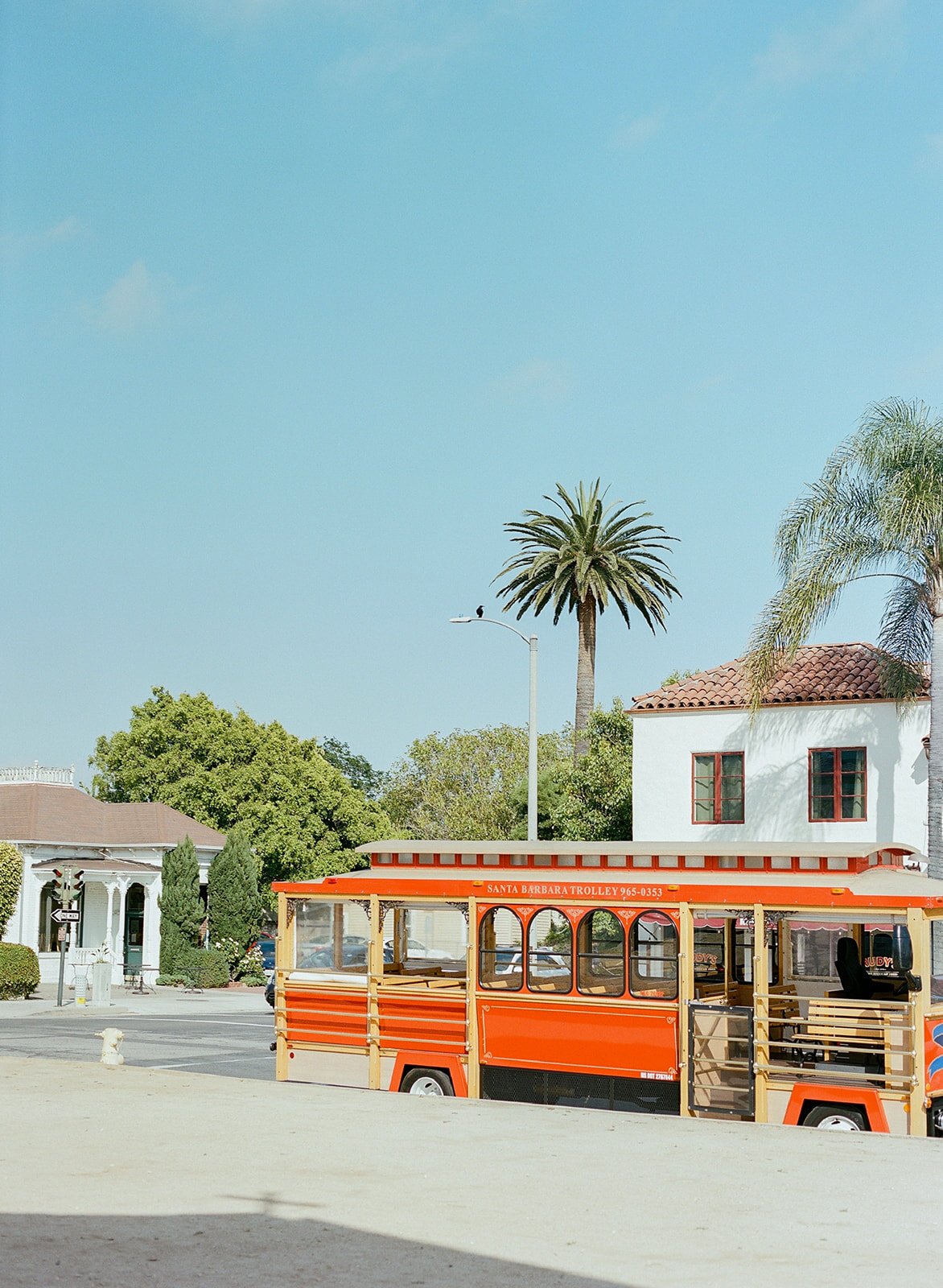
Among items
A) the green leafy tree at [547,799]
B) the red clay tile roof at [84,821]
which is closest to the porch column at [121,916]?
the red clay tile roof at [84,821]

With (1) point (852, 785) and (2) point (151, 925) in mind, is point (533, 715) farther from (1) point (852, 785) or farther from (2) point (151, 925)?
(2) point (151, 925)

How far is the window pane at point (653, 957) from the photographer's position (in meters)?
14.8

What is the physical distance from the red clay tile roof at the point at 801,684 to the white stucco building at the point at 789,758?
0.12 feet

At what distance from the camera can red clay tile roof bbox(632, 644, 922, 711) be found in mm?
32812

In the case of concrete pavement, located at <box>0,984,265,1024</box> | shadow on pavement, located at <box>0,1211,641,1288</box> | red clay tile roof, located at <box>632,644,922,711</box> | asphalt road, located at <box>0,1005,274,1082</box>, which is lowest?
concrete pavement, located at <box>0,984,265,1024</box>

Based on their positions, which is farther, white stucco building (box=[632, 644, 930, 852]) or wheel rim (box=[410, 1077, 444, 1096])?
white stucco building (box=[632, 644, 930, 852])

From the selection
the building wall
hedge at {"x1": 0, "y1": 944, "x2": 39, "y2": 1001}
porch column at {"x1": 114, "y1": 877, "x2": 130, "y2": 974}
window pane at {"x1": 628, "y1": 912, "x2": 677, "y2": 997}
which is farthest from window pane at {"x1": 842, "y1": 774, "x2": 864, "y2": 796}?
porch column at {"x1": 114, "y1": 877, "x2": 130, "y2": 974}

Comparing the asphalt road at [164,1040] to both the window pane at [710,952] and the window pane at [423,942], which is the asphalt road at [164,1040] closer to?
the window pane at [423,942]

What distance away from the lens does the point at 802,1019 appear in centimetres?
1367

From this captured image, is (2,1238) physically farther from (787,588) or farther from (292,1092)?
(787,588)

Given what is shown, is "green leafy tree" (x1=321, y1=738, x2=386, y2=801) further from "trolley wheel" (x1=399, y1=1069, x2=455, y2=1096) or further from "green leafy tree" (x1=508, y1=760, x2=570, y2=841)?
"trolley wheel" (x1=399, y1=1069, x2=455, y2=1096)

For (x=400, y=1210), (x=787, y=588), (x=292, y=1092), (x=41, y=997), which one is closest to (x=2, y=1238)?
(x=400, y=1210)

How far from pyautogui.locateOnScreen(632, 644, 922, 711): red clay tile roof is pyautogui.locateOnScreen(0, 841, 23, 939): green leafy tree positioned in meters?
16.9

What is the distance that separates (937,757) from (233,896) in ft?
74.5
